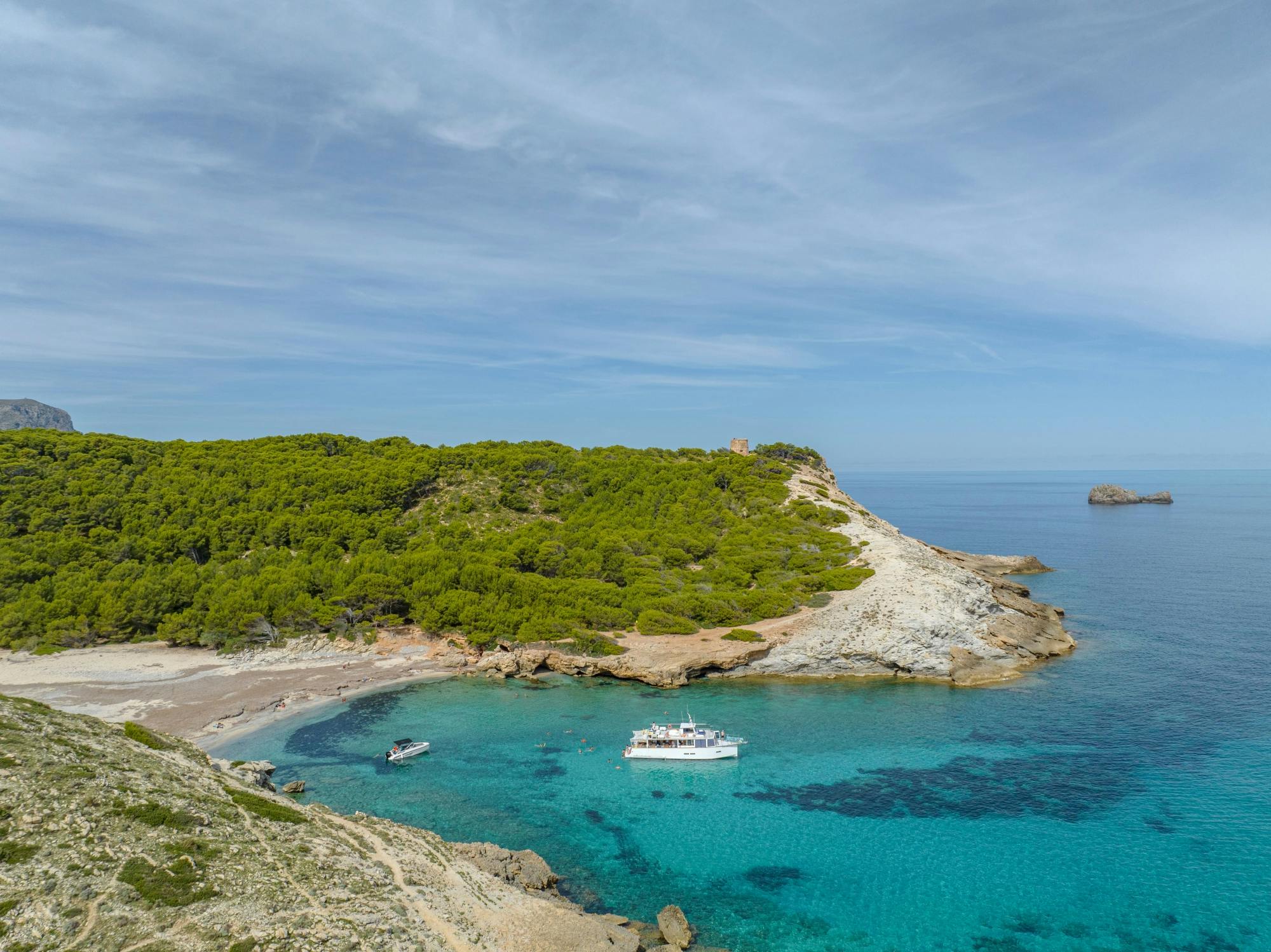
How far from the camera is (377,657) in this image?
4897 cm

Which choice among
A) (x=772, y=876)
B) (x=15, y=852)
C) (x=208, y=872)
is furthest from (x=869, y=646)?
(x=15, y=852)

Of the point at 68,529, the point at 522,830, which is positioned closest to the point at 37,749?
the point at 522,830

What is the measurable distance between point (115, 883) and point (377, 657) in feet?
112

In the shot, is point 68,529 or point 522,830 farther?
point 68,529

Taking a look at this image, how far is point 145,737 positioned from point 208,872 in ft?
34.2

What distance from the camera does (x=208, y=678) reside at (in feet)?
142

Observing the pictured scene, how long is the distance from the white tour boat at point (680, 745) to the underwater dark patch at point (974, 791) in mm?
3606

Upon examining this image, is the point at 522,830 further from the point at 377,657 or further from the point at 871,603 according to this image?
the point at 871,603

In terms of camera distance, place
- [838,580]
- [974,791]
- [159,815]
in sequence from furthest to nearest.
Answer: [838,580], [974,791], [159,815]

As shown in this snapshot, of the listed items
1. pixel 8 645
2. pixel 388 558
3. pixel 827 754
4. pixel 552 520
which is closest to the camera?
pixel 827 754

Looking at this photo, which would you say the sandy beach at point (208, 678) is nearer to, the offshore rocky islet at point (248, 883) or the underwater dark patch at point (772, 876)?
the offshore rocky islet at point (248, 883)

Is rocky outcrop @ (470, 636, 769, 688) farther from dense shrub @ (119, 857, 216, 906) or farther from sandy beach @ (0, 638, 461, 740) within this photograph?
dense shrub @ (119, 857, 216, 906)

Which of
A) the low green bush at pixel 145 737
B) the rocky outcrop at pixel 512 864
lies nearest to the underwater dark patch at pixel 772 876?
the rocky outcrop at pixel 512 864

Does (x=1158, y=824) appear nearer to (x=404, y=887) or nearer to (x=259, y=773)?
(x=404, y=887)
